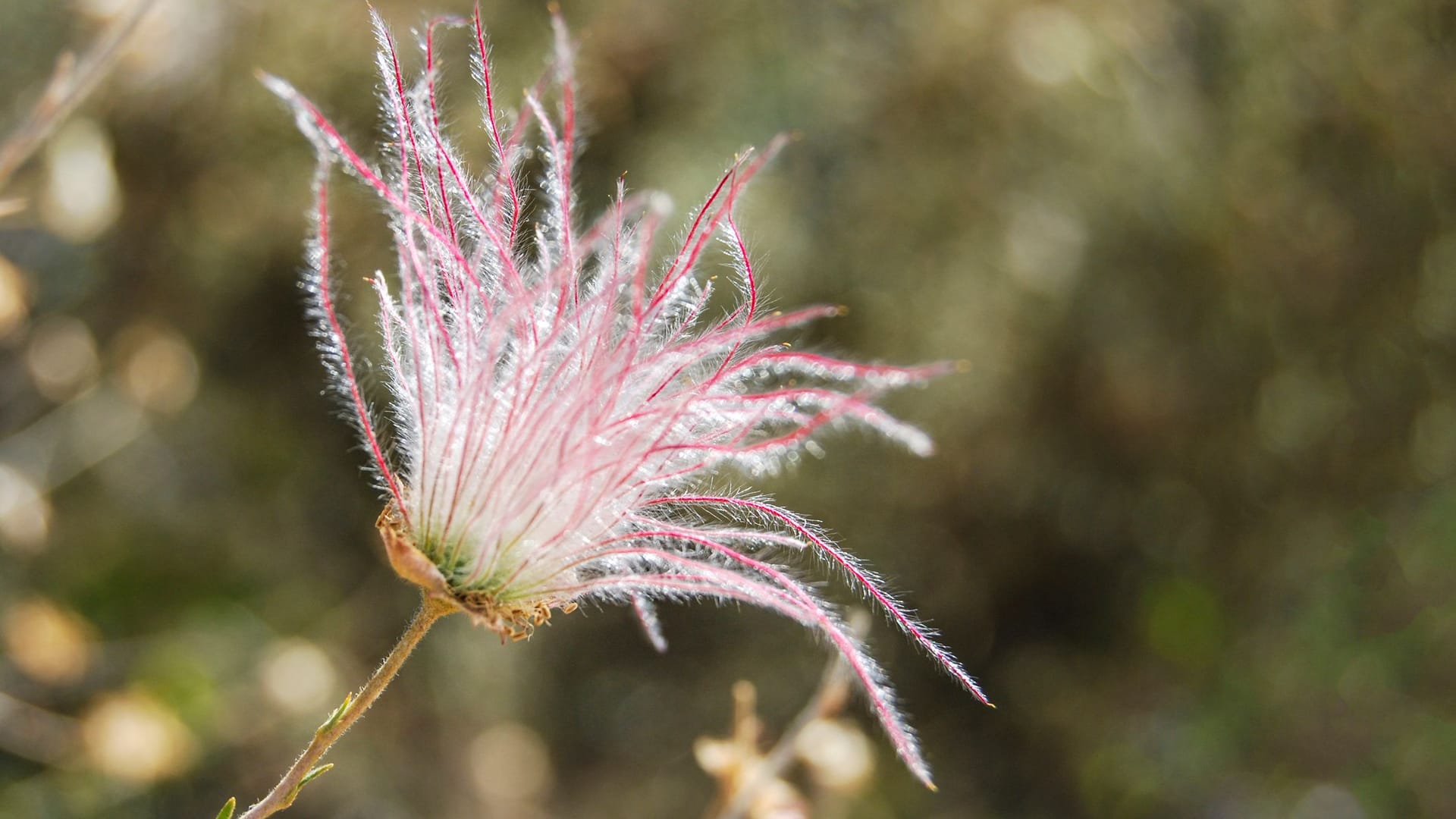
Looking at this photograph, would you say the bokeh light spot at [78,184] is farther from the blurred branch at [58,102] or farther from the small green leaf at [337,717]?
the small green leaf at [337,717]

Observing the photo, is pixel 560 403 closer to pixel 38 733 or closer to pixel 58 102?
pixel 58 102

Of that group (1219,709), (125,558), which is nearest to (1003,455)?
(1219,709)

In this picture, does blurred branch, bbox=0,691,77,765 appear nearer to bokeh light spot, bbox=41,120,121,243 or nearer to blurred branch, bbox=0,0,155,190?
bokeh light spot, bbox=41,120,121,243

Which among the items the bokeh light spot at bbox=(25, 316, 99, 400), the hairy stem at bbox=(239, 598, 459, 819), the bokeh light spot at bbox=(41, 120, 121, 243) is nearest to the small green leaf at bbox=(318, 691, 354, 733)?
the hairy stem at bbox=(239, 598, 459, 819)

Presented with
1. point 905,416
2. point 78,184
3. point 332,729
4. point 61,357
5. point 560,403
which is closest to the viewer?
point 332,729

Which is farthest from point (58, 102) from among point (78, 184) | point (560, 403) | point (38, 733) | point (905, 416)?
point (905, 416)

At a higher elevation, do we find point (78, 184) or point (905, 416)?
point (78, 184)

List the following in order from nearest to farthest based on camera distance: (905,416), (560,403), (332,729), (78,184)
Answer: (332,729), (560,403), (78,184), (905,416)
